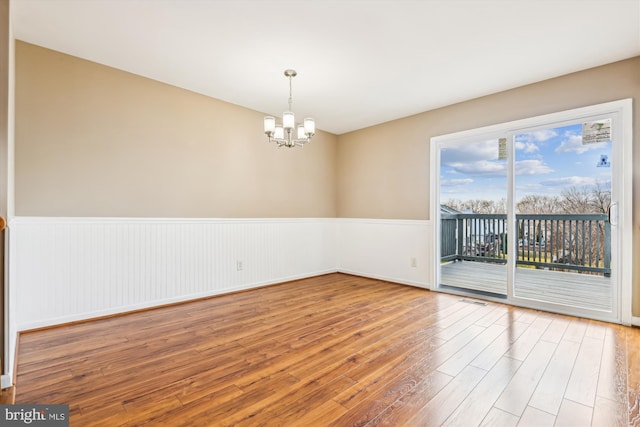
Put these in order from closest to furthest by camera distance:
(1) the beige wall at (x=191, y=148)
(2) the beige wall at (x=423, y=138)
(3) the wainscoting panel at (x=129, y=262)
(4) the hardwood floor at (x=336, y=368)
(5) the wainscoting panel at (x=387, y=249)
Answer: (4) the hardwood floor at (x=336, y=368), (3) the wainscoting panel at (x=129, y=262), (1) the beige wall at (x=191, y=148), (2) the beige wall at (x=423, y=138), (5) the wainscoting panel at (x=387, y=249)

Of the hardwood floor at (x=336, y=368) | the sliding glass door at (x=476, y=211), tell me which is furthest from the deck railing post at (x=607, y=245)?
the sliding glass door at (x=476, y=211)

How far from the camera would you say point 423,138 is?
4.24 m

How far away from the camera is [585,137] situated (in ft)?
10.1

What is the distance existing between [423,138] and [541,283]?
2.46 m

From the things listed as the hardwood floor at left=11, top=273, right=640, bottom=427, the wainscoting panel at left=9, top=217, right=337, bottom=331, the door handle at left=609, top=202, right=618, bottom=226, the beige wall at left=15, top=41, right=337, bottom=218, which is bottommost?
the hardwood floor at left=11, top=273, right=640, bottom=427

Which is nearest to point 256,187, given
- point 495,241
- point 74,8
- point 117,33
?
point 117,33

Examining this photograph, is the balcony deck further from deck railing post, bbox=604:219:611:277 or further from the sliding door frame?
deck railing post, bbox=604:219:611:277

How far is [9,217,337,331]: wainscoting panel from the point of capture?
8.50 feet

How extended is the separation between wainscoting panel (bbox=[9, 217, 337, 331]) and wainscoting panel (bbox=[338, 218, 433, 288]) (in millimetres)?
1148

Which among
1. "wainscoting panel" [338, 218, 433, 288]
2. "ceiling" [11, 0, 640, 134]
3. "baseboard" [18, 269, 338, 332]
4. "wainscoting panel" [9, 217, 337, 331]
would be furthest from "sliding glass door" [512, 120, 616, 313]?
"baseboard" [18, 269, 338, 332]

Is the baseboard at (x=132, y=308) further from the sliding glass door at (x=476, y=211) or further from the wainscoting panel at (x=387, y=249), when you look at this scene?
the sliding glass door at (x=476, y=211)

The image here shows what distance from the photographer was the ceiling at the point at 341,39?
7.11 feet

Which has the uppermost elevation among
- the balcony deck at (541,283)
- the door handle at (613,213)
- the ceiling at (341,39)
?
the ceiling at (341,39)

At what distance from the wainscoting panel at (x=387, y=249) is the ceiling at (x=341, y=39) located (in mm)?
1930
